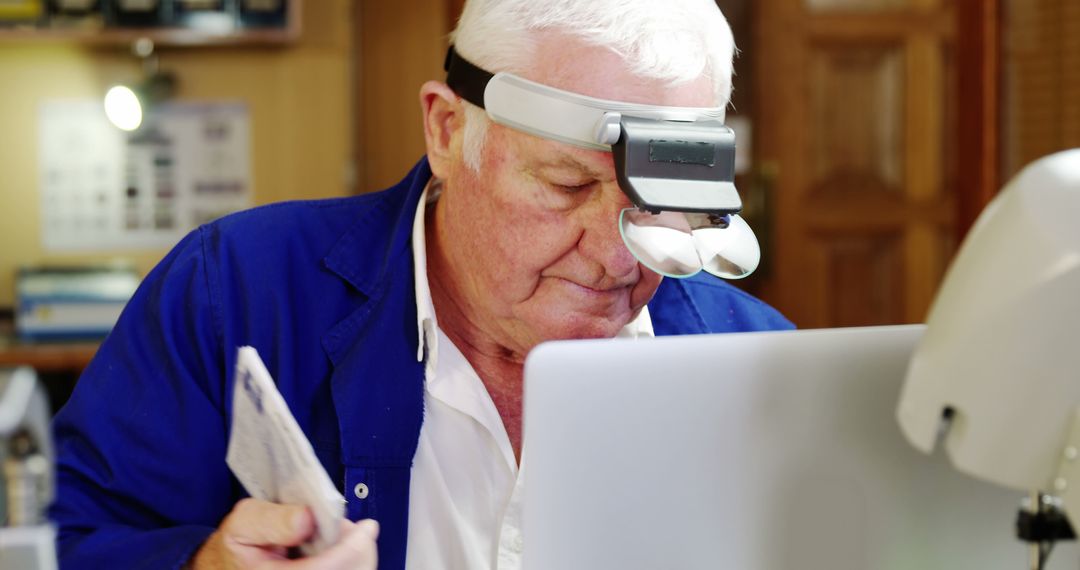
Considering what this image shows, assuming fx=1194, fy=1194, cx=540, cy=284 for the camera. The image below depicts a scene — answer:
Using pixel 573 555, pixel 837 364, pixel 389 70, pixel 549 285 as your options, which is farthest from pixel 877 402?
pixel 389 70

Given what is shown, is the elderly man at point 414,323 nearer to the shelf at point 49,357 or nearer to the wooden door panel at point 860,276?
the shelf at point 49,357

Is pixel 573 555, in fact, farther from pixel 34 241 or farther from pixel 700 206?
pixel 34 241

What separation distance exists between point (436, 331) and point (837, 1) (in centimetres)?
294

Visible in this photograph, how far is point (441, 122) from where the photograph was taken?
4.53 ft

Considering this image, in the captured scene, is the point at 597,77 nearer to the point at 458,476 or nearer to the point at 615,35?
the point at 615,35

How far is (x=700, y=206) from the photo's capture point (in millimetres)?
1140

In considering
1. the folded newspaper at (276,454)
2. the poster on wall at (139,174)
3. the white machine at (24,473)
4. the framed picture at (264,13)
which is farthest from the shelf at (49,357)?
the white machine at (24,473)

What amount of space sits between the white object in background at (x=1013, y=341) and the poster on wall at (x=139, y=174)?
3237mm

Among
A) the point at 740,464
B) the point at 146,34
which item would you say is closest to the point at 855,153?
the point at 146,34

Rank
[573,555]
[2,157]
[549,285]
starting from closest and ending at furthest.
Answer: [573,555], [549,285], [2,157]

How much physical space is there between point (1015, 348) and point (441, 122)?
793 millimetres

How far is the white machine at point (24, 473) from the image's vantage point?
619 mm

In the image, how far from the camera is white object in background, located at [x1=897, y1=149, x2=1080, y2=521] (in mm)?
729

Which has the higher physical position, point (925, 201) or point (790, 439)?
point (790, 439)
